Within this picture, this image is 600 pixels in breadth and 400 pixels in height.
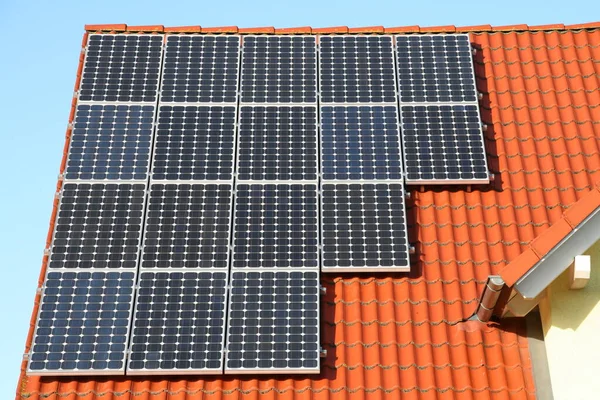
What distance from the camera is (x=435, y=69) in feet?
52.0

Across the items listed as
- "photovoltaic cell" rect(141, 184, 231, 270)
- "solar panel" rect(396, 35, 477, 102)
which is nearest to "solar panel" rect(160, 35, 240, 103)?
"photovoltaic cell" rect(141, 184, 231, 270)

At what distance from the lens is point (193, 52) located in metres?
16.1

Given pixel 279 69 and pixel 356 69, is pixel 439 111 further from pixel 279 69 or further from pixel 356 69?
pixel 279 69

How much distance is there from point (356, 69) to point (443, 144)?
2322mm

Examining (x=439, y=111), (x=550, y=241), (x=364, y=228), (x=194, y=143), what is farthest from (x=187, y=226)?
(x=550, y=241)

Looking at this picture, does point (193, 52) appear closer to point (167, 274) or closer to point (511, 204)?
point (167, 274)

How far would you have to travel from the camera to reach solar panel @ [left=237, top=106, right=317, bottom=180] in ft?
46.2

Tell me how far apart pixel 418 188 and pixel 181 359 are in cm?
500

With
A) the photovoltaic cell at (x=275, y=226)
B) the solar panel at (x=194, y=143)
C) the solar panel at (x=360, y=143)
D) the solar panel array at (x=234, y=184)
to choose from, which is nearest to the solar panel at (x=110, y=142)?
the solar panel array at (x=234, y=184)

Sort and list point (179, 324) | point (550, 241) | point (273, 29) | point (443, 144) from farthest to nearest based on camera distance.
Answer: point (273, 29) → point (443, 144) → point (179, 324) → point (550, 241)

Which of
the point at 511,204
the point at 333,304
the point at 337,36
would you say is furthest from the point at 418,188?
the point at 337,36

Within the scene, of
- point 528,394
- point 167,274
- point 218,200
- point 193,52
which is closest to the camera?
point 528,394

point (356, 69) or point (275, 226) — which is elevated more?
point (356, 69)

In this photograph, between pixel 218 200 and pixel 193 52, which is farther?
pixel 193 52
